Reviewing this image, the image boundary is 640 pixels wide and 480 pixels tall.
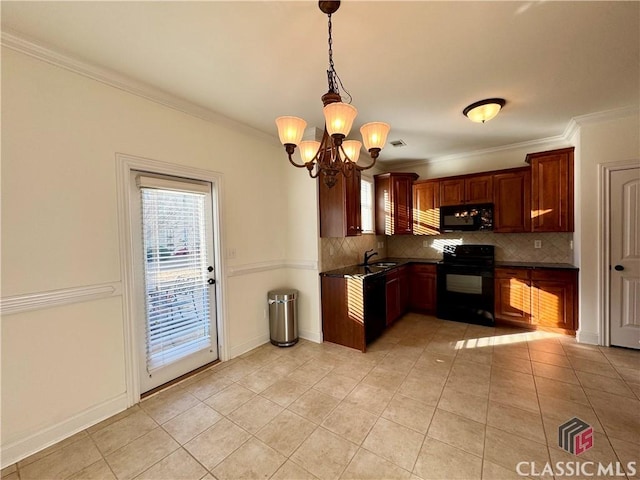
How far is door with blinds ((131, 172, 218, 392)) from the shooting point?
2400mm

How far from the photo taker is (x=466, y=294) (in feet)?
13.5

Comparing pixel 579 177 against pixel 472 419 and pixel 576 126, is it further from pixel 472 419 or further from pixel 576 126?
pixel 472 419

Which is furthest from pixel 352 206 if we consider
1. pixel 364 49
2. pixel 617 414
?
pixel 617 414

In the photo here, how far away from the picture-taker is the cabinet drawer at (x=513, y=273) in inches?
147

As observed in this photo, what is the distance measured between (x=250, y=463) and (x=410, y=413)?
124cm

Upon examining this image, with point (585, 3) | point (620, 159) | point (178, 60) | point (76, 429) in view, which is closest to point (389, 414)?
point (76, 429)

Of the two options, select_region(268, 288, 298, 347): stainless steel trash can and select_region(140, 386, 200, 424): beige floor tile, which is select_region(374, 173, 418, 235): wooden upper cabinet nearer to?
select_region(268, 288, 298, 347): stainless steel trash can

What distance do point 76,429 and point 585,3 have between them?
4509 millimetres

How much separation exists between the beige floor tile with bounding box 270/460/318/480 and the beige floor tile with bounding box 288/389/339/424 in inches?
16.3

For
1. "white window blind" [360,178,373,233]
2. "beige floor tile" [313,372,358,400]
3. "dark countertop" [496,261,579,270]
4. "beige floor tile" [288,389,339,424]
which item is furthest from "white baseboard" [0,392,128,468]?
"dark countertop" [496,261,579,270]

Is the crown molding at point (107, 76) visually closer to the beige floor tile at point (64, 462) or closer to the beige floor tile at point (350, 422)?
the beige floor tile at point (64, 462)

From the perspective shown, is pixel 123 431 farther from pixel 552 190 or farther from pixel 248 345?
pixel 552 190

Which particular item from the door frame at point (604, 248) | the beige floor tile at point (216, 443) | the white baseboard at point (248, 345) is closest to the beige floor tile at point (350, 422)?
the beige floor tile at point (216, 443)

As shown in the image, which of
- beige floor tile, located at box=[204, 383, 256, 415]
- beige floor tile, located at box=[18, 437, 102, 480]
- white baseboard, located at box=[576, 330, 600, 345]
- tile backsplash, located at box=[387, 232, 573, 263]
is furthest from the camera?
tile backsplash, located at box=[387, 232, 573, 263]
